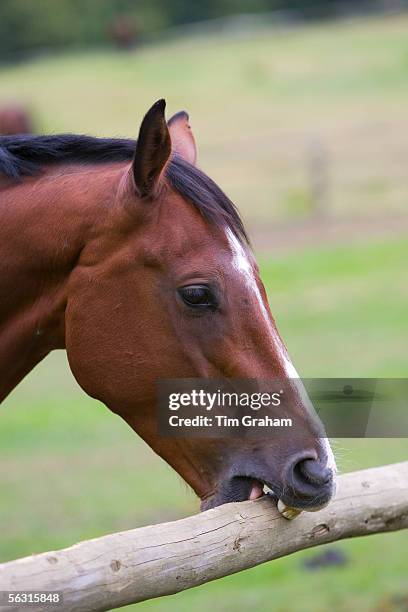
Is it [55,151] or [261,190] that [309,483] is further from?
[261,190]

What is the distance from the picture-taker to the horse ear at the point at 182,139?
379 centimetres

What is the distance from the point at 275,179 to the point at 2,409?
629 inches

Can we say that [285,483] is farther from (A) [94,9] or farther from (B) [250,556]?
(A) [94,9]

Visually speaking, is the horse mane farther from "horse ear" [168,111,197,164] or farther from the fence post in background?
the fence post in background

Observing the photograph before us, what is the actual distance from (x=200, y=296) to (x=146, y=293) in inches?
7.4

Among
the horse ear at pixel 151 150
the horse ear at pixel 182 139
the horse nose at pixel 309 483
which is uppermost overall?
the horse ear at pixel 151 150

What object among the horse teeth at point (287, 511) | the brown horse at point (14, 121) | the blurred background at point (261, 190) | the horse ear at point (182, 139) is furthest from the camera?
the brown horse at point (14, 121)

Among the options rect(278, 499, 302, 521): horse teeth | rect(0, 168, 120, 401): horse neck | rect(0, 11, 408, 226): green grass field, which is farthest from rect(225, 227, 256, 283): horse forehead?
rect(0, 11, 408, 226): green grass field

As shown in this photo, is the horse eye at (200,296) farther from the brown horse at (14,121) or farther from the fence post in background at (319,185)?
the brown horse at (14,121)

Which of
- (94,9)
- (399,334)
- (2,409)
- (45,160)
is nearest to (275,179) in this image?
(399,334)

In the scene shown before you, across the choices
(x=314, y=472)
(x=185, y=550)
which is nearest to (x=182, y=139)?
(x=314, y=472)

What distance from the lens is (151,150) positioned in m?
3.17

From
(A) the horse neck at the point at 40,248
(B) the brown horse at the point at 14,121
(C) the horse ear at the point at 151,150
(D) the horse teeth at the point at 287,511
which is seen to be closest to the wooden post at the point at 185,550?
(D) the horse teeth at the point at 287,511

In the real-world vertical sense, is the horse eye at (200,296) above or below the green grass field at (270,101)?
above
